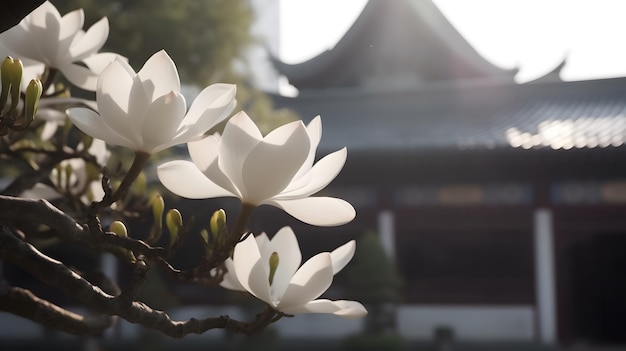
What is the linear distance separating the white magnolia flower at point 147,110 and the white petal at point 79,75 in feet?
0.97

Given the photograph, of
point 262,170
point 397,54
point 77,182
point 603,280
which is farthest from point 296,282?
point 397,54

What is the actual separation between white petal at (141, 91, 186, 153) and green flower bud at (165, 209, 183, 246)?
0.09 meters

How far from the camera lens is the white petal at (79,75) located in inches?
39.5

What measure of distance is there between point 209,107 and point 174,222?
14 centimetres

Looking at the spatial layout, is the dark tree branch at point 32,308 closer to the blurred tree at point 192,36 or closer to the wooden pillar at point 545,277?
the blurred tree at point 192,36

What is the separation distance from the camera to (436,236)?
27.6 feet

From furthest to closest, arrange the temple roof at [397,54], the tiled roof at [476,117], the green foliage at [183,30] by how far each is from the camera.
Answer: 1. the temple roof at [397,54]
2. the tiled roof at [476,117]
3. the green foliage at [183,30]


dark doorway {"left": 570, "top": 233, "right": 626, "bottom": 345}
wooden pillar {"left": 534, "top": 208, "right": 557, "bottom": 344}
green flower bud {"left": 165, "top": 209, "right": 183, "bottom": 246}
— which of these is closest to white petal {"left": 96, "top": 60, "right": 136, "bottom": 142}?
green flower bud {"left": 165, "top": 209, "right": 183, "bottom": 246}

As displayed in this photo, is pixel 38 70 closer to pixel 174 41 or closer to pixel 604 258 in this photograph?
pixel 174 41

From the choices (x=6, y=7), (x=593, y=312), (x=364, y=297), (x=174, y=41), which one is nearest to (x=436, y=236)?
(x=364, y=297)

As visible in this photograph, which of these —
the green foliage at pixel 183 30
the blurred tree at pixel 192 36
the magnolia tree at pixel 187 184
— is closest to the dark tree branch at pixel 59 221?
the magnolia tree at pixel 187 184

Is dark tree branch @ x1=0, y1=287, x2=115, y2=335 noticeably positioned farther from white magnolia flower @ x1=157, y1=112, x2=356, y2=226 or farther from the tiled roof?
the tiled roof

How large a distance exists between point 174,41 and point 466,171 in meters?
3.84

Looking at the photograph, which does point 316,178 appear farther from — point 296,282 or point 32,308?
point 32,308
